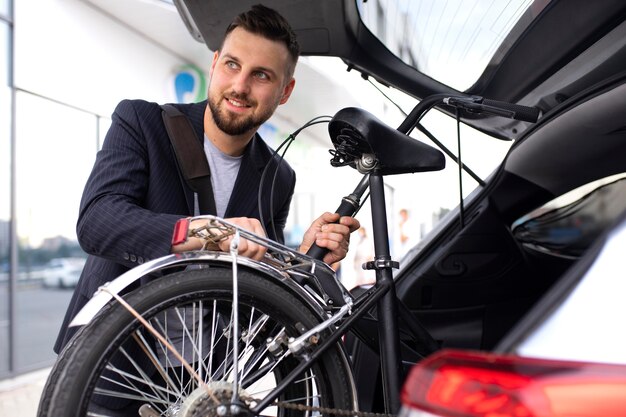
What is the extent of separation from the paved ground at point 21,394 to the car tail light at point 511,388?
477cm

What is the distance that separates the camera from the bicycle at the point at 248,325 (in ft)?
3.85

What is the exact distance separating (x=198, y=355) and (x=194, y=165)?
2.13 ft

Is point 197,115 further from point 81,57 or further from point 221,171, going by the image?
point 81,57

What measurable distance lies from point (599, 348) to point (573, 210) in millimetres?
2023

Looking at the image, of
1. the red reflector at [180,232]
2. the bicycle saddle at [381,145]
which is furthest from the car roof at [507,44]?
the red reflector at [180,232]

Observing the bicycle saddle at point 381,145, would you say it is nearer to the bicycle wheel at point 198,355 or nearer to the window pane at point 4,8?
the bicycle wheel at point 198,355

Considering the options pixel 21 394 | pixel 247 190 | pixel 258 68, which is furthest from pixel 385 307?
pixel 21 394

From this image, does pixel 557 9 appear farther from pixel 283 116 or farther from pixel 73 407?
pixel 283 116

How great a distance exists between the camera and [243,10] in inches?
81.0

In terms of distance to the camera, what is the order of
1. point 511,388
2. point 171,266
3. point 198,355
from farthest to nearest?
1. point 198,355
2. point 171,266
3. point 511,388

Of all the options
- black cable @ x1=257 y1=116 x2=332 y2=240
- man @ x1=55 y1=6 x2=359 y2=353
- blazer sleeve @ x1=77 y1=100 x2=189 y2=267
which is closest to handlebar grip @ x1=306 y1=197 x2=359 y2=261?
man @ x1=55 y1=6 x2=359 y2=353

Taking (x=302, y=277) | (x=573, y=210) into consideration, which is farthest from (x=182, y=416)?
(x=573, y=210)

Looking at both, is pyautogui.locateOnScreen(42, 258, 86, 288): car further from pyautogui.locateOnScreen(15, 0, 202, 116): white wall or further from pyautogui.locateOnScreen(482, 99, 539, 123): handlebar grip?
pyautogui.locateOnScreen(482, 99, 539, 123): handlebar grip

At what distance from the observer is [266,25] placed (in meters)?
1.89
